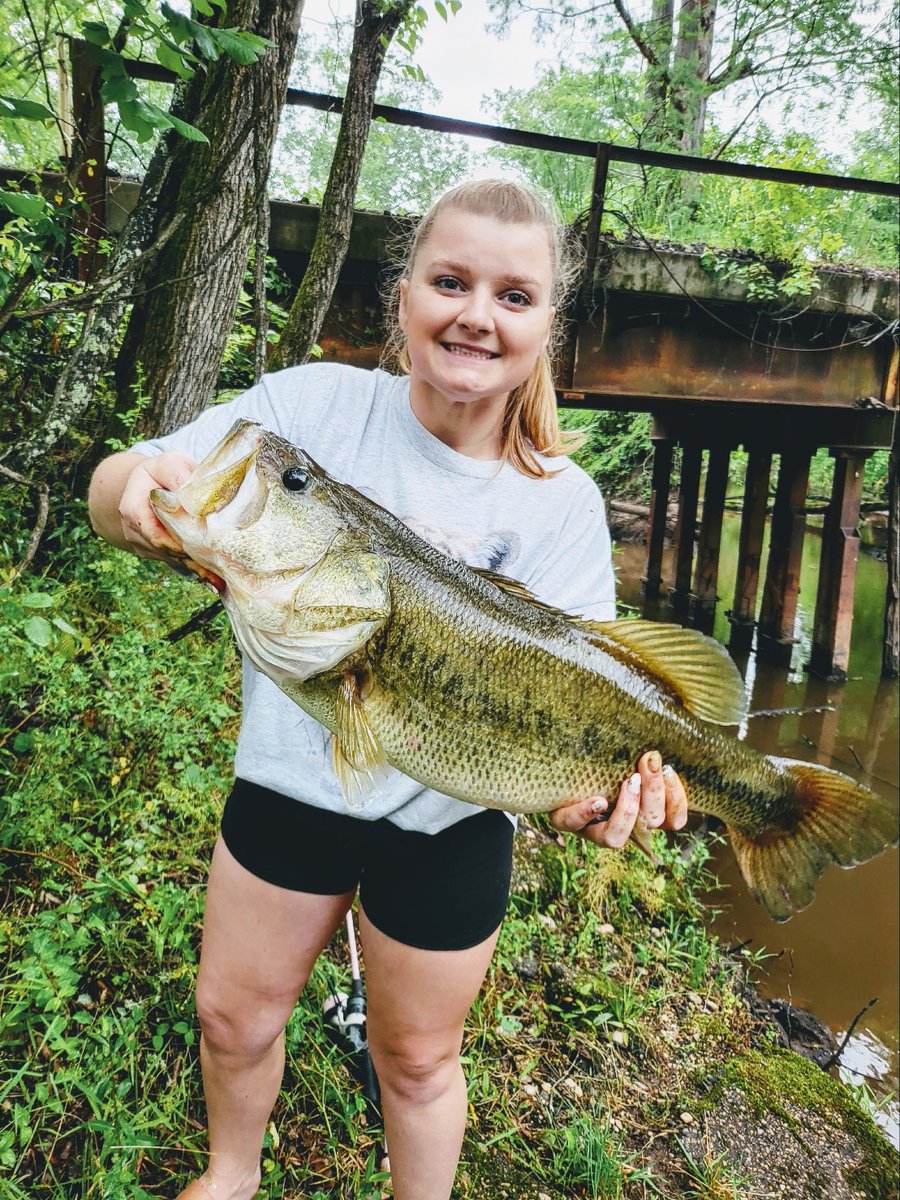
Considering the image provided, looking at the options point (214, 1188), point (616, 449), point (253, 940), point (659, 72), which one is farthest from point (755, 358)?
point (616, 449)

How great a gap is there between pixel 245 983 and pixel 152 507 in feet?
3.69

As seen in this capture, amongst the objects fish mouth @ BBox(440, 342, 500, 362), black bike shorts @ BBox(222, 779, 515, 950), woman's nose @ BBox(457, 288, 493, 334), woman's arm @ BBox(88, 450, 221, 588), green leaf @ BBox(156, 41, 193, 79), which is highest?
green leaf @ BBox(156, 41, 193, 79)

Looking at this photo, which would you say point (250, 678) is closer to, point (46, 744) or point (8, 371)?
point (46, 744)

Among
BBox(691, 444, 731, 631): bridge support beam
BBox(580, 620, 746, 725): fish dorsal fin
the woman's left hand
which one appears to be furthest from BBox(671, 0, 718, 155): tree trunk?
the woman's left hand

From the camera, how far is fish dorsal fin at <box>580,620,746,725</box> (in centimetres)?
176

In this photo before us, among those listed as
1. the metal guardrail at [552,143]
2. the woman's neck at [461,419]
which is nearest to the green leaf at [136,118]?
the woman's neck at [461,419]

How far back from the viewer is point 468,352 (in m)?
1.62

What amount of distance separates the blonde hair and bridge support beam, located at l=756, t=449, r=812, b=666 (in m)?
8.82

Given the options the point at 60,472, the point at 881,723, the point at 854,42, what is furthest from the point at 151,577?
the point at 854,42

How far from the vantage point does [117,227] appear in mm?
4902

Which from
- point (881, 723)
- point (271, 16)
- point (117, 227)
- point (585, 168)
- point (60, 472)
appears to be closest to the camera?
point (271, 16)

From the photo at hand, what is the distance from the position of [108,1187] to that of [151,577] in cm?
280

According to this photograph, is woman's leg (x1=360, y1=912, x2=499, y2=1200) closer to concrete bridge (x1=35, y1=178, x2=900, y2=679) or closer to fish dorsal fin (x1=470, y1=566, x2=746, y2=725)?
fish dorsal fin (x1=470, y1=566, x2=746, y2=725)

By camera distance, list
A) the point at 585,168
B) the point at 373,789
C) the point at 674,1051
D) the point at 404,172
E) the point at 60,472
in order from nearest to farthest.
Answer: the point at 373,789
the point at 674,1051
the point at 60,472
the point at 585,168
the point at 404,172
